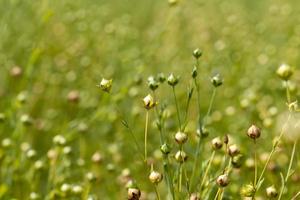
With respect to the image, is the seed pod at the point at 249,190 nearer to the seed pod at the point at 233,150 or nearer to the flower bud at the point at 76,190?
the seed pod at the point at 233,150

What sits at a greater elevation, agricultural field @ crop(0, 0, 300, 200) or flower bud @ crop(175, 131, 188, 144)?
flower bud @ crop(175, 131, 188, 144)

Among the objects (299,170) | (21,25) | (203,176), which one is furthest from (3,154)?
(21,25)

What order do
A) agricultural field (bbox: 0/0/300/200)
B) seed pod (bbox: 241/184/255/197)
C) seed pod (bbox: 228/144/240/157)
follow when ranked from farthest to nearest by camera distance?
agricultural field (bbox: 0/0/300/200) → seed pod (bbox: 228/144/240/157) → seed pod (bbox: 241/184/255/197)

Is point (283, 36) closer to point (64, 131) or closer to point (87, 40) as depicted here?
point (87, 40)

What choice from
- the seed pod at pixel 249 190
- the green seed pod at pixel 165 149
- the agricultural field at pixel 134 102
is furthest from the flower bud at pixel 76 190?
the seed pod at pixel 249 190

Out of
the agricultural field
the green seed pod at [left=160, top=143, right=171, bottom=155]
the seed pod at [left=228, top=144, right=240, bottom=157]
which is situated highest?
the green seed pod at [left=160, top=143, right=171, bottom=155]

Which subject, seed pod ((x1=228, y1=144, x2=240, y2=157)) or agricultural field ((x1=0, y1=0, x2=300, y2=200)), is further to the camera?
agricultural field ((x1=0, y1=0, x2=300, y2=200))

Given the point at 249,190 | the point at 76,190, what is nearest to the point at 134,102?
the point at 76,190

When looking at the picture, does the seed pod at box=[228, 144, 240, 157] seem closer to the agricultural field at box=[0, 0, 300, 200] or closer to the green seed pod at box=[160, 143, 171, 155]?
the agricultural field at box=[0, 0, 300, 200]

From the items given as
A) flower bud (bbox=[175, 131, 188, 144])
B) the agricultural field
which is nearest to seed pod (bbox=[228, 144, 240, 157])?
the agricultural field
